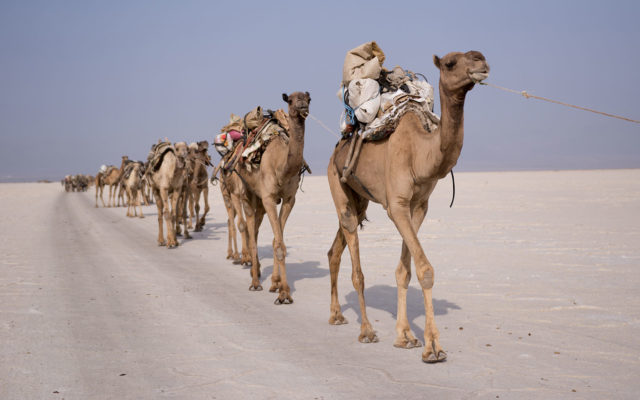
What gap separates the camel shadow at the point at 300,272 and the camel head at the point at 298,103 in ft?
10.2

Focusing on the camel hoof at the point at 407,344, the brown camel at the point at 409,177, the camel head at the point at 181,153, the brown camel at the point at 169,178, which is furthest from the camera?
the camel head at the point at 181,153

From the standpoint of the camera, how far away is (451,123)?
4898 mm

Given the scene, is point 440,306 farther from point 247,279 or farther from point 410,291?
point 247,279

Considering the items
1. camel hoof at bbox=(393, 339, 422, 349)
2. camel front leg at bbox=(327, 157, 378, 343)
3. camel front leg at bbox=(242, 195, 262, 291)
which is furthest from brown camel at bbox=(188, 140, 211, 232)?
camel hoof at bbox=(393, 339, 422, 349)

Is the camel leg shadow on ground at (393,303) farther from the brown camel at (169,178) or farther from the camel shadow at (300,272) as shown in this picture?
the brown camel at (169,178)

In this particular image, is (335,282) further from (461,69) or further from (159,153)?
(159,153)

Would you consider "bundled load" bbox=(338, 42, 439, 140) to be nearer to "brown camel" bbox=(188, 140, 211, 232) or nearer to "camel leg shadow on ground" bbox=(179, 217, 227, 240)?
"camel leg shadow on ground" bbox=(179, 217, 227, 240)

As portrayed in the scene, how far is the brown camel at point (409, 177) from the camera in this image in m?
4.85

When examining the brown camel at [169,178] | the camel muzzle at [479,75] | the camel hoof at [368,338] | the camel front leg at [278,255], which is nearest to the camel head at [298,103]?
the camel front leg at [278,255]

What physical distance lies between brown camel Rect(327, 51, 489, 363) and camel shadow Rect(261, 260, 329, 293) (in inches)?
124

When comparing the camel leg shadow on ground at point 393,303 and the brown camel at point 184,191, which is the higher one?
the brown camel at point 184,191

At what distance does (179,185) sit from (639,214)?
51.8 feet

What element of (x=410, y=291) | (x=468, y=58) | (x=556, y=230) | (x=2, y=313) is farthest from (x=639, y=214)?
(x=2, y=313)

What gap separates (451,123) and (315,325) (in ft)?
10.7
